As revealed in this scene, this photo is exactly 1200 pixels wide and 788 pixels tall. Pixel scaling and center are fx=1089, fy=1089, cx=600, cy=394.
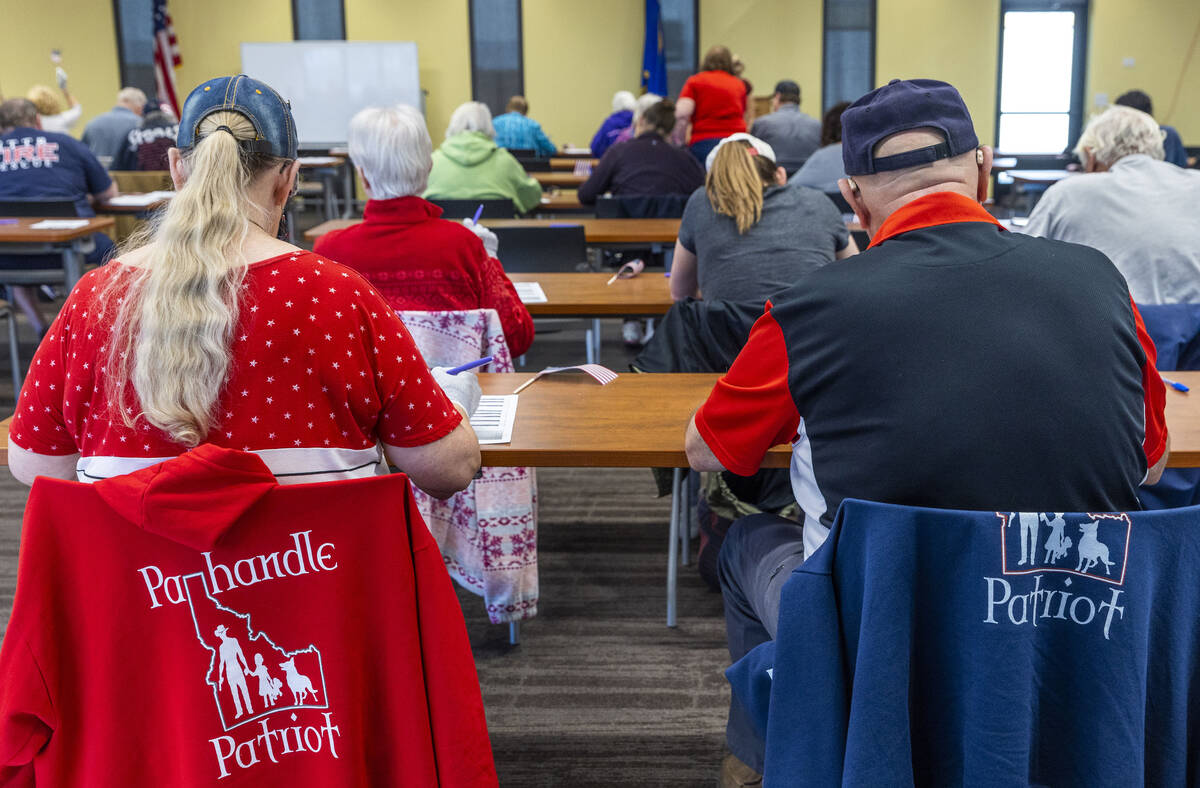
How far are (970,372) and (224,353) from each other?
2.64 feet

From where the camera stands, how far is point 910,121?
1.38m

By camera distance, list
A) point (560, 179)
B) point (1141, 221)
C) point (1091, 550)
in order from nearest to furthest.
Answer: point (1091, 550) → point (1141, 221) → point (560, 179)

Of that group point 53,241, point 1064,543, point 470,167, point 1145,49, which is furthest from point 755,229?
point 1145,49

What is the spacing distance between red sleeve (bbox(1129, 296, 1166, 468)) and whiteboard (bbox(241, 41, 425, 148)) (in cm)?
1120

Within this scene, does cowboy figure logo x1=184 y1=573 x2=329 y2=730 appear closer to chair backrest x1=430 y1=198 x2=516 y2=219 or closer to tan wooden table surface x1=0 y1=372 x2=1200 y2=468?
tan wooden table surface x1=0 y1=372 x2=1200 y2=468

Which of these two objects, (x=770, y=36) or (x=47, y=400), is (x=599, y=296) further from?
(x=770, y=36)

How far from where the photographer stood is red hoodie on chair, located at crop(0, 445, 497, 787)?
3.62 feet

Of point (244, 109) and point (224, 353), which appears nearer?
point (224, 353)

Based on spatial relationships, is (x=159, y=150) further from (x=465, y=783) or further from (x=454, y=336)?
(x=465, y=783)

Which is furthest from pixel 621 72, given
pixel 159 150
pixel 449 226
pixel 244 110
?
pixel 244 110

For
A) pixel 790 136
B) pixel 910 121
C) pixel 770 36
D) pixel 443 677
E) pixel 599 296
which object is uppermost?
pixel 770 36

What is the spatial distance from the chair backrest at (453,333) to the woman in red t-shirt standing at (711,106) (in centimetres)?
453

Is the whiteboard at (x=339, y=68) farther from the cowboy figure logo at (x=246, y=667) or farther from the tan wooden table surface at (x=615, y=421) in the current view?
the cowboy figure logo at (x=246, y=667)

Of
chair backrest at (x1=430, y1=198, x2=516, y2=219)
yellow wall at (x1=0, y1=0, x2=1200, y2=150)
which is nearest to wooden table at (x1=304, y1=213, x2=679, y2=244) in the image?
chair backrest at (x1=430, y1=198, x2=516, y2=219)
